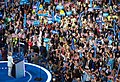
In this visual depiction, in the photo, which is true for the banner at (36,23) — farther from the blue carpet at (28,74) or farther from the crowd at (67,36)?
the blue carpet at (28,74)

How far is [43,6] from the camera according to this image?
842 inches

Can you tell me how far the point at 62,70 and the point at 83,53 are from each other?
1.30 m

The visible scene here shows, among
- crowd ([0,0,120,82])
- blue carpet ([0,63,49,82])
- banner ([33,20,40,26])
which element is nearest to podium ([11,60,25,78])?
blue carpet ([0,63,49,82])

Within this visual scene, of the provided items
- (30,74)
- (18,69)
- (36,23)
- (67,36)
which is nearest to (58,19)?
(36,23)

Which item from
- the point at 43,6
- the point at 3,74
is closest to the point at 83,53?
the point at 3,74

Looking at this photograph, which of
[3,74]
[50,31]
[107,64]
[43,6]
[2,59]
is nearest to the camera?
[3,74]

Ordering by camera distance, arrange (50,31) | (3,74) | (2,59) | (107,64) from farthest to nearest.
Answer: (50,31) → (2,59) → (107,64) → (3,74)

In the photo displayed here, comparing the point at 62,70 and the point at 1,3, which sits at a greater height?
the point at 1,3

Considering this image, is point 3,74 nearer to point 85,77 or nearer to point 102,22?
point 85,77

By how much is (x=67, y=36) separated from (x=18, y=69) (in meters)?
5.05

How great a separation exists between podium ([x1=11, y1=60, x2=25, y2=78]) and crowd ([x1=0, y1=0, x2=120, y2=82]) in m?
2.10

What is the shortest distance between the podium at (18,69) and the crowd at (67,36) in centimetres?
210

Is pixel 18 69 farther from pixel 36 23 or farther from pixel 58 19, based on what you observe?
pixel 58 19

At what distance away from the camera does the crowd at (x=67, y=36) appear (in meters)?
16.2
